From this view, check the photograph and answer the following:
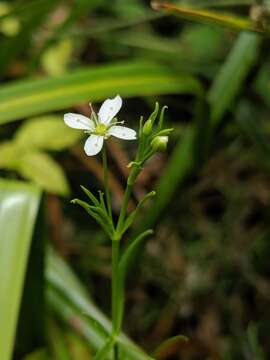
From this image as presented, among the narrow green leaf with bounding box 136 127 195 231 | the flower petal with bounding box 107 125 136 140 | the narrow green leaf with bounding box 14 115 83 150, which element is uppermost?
the flower petal with bounding box 107 125 136 140

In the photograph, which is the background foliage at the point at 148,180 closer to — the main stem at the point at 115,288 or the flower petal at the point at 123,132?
the main stem at the point at 115,288

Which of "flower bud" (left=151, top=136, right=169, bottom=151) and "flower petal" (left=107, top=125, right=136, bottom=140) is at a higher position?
"flower petal" (left=107, top=125, right=136, bottom=140)

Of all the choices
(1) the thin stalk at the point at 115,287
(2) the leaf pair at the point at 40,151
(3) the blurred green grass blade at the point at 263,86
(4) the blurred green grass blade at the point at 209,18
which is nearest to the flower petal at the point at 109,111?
(1) the thin stalk at the point at 115,287

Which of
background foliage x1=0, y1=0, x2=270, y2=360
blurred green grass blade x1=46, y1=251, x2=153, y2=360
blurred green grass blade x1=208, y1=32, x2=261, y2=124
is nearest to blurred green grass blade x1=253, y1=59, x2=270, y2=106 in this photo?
background foliage x1=0, y1=0, x2=270, y2=360

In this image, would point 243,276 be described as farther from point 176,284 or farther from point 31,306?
point 31,306

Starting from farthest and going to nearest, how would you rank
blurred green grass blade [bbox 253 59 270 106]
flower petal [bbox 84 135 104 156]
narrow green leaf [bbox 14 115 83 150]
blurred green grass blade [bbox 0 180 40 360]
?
blurred green grass blade [bbox 253 59 270 106] < narrow green leaf [bbox 14 115 83 150] < blurred green grass blade [bbox 0 180 40 360] < flower petal [bbox 84 135 104 156]

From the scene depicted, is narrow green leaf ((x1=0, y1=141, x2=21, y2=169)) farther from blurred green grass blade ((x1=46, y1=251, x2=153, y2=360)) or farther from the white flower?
the white flower

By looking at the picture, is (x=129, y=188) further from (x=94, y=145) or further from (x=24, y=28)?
(x=24, y=28)

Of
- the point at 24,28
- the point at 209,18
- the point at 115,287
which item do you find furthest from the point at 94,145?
the point at 24,28

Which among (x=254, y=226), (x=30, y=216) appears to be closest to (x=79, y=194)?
(x=254, y=226)
